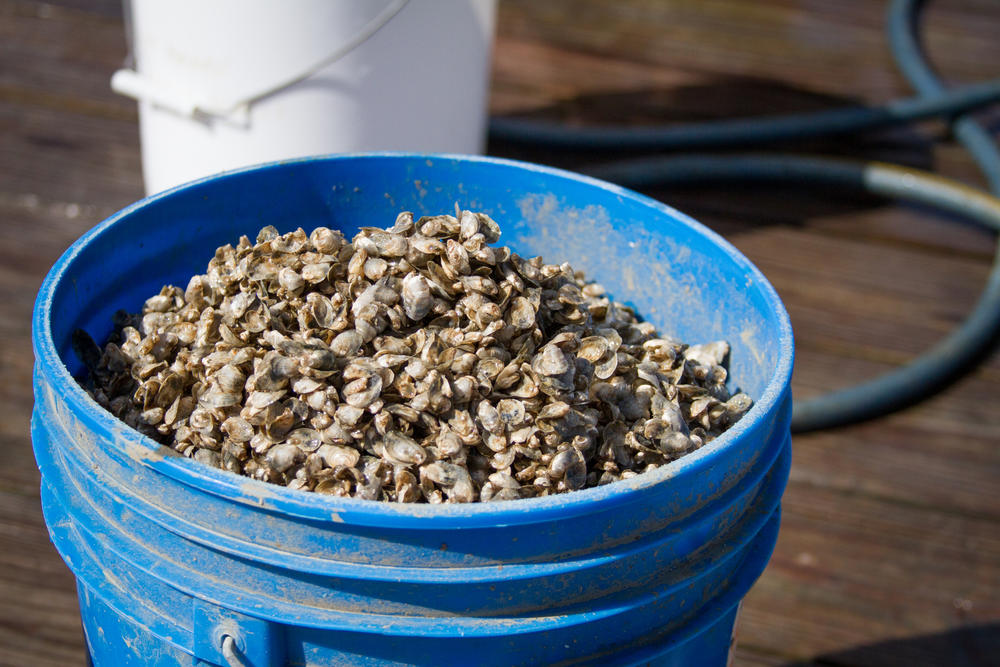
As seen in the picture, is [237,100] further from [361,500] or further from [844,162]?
[844,162]

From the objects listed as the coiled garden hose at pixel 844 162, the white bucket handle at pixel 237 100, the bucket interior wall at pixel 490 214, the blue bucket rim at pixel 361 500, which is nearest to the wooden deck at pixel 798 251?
the coiled garden hose at pixel 844 162

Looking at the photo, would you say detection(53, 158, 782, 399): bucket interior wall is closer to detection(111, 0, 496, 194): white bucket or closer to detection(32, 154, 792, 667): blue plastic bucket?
detection(32, 154, 792, 667): blue plastic bucket

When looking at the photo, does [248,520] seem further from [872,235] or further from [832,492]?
[872,235]

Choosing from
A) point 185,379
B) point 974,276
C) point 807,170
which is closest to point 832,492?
point 974,276

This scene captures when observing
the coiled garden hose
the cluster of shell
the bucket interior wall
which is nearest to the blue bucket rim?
the cluster of shell

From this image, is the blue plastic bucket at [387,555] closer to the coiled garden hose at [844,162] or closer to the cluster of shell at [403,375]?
the cluster of shell at [403,375]

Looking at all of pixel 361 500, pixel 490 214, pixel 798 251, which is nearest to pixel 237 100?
pixel 490 214
